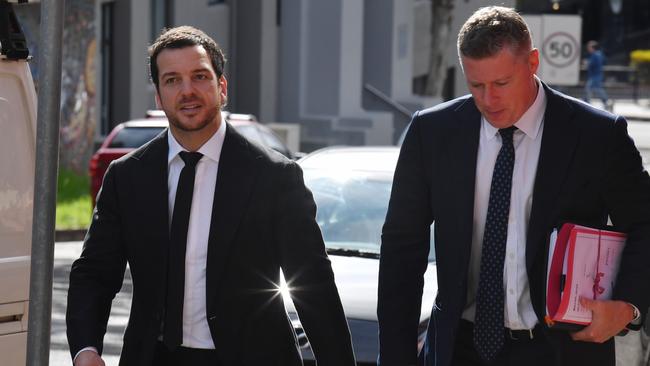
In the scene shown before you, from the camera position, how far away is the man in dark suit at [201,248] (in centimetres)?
424

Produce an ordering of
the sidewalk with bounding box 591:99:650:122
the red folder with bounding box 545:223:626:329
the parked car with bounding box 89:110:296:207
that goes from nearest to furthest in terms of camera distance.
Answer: the red folder with bounding box 545:223:626:329 → the parked car with bounding box 89:110:296:207 → the sidewalk with bounding box 591:99:650:122

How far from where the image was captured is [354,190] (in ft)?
28.8

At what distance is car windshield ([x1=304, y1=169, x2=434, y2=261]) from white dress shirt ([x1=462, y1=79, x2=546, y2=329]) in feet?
11.7

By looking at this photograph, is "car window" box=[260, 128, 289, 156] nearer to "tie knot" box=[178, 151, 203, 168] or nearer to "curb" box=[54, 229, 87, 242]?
"curb" box=[54, 229, 87, 242]

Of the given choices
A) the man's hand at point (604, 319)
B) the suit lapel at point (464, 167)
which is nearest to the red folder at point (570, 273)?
the man's hand at point (604, 319)

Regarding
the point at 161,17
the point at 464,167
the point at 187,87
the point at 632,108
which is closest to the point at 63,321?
the point at 187,87

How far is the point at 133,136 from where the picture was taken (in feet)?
57.2

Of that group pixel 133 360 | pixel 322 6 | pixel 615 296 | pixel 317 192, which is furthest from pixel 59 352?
pixel 322 6

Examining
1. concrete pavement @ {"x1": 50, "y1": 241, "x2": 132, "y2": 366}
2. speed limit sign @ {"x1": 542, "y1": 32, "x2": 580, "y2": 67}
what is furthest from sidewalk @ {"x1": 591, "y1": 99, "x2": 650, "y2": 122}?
concrete pavement @ {"x1": 50, "y1": 241, "x2": 132, "y2": 366}

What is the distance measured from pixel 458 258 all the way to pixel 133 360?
1083mm

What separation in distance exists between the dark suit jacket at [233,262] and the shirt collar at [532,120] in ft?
2.09

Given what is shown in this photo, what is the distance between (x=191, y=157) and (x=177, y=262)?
1.20 ft

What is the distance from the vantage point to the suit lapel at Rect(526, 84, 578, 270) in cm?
417

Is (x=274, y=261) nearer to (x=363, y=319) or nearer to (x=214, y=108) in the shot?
(x=214, y=108)
